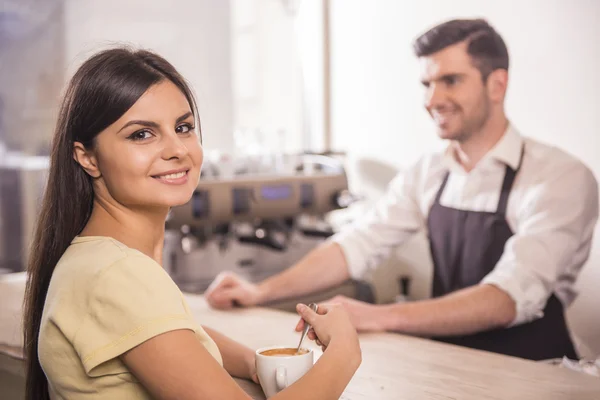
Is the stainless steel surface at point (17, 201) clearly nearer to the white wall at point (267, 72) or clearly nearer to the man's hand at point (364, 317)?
the white wall at point (267, 72)

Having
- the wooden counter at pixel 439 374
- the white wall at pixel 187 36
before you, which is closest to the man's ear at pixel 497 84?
the wooden counter at pixel 439 374

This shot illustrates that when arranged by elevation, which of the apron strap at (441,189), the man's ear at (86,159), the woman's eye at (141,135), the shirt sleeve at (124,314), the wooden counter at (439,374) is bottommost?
the wooden counter at (439,374)

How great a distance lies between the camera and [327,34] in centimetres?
332

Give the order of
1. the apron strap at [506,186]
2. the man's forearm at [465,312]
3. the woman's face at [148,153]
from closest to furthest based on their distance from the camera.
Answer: the woman's face at [148,153]
the man's forearm at [465,312]
the apron strap at [506,186]

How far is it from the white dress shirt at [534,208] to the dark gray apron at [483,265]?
3cm

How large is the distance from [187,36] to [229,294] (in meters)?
2.14

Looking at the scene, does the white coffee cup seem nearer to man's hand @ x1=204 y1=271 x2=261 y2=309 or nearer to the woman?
the woman

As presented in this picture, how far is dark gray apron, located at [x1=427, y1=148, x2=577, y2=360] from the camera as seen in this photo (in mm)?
2137

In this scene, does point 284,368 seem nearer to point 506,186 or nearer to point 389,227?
point 506,186

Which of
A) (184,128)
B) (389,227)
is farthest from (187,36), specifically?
(184,128)

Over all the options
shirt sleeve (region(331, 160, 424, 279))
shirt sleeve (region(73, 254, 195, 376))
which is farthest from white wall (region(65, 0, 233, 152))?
shirt sleeve (region(73, 254, 195, 376))

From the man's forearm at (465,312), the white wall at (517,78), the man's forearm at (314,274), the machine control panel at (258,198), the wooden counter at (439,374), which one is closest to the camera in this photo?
the wooden counter at (439,374)

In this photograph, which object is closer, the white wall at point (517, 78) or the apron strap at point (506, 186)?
the white wall at point (517, 78)

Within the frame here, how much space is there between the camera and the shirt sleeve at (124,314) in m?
0.97
